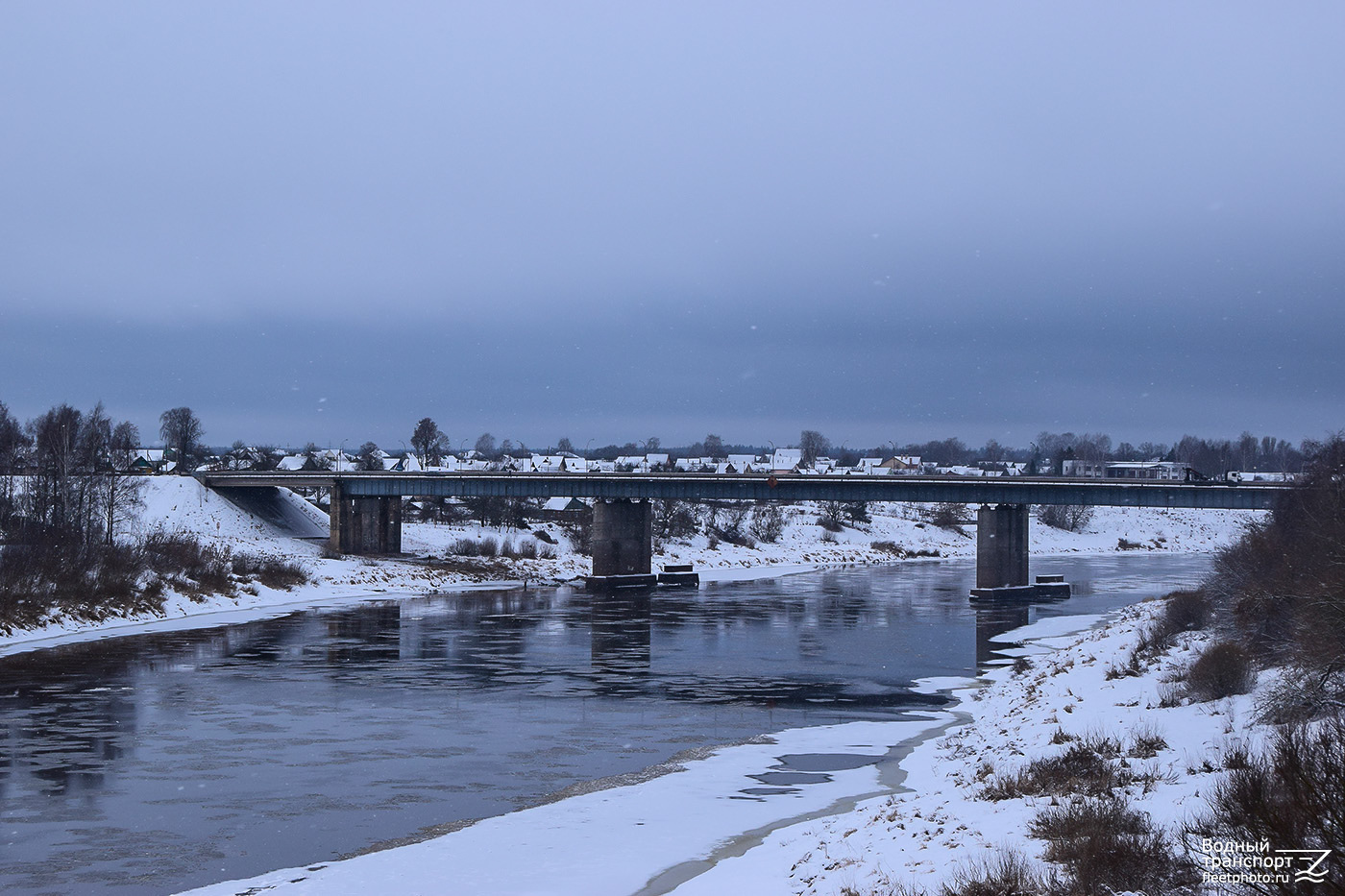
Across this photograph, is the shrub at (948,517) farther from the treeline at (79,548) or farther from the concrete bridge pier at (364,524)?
the treeline at (79,548)

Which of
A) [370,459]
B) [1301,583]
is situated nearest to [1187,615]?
[1301,583]

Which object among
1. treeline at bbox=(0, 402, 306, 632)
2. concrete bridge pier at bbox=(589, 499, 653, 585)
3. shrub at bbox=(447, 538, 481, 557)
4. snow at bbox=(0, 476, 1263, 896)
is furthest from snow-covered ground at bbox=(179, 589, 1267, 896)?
shrub at bbox=(447, 538, 481, 557)

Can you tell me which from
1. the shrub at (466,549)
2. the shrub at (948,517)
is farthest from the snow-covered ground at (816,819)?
the shrub at (948,517)

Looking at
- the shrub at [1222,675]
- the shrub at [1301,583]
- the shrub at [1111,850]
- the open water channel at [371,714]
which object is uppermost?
the shrub at [1301,583]

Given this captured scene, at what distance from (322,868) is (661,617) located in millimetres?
44004

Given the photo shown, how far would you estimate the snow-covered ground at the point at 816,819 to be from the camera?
46.4ft

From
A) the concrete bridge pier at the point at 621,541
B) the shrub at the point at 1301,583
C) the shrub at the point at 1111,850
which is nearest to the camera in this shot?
the shrub at the point at 1111,850

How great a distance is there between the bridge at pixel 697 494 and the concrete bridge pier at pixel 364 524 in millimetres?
79

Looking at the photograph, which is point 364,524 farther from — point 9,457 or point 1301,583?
point 1301,583

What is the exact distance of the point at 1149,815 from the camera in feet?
42.9

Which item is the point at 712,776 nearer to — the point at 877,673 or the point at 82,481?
the point at 877,673

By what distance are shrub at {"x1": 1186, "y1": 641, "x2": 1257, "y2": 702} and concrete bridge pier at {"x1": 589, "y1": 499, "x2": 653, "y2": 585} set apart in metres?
61.4

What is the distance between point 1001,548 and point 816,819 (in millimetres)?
59771

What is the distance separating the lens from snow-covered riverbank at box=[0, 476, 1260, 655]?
195 feet
